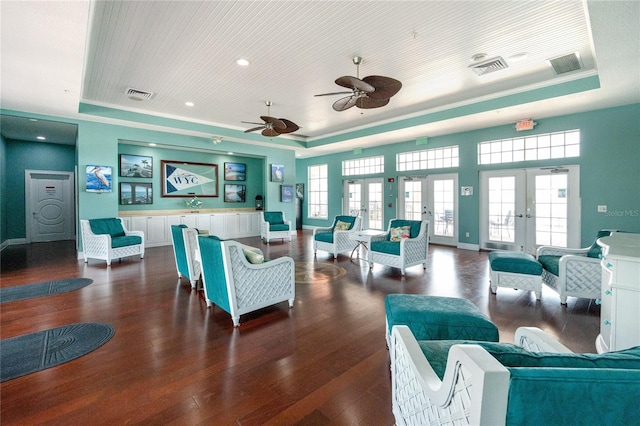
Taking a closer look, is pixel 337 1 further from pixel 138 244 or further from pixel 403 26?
pixel 138 244

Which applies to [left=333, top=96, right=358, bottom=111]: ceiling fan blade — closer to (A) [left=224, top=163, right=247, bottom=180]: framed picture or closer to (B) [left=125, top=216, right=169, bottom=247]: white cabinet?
(B) [left=125, top=216, right=169, bottom=247]: white cabinet

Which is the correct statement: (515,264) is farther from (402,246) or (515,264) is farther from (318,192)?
(318,192)

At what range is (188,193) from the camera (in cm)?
894

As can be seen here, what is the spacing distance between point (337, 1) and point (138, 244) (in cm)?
588

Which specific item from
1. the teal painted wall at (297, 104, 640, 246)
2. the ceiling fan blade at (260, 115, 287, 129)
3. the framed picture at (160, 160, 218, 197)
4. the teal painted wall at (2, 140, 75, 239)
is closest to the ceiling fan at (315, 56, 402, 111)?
the ceiling fan blade at (260, 115, 287, 129)

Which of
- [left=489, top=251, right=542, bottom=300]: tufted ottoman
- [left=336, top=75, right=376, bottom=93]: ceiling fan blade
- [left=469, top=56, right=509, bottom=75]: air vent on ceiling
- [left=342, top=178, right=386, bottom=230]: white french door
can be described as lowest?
[left=489, top=251, right=542, bottom=300]: tufted ottoman

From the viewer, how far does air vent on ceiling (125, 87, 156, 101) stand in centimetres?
538

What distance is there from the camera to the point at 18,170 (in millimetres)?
8195

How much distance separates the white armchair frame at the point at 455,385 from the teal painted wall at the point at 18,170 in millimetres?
10878

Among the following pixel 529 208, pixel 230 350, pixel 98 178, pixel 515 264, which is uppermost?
pixel 98 178

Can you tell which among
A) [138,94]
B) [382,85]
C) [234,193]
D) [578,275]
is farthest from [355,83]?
[234,193]

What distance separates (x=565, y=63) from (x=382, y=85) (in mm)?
3079

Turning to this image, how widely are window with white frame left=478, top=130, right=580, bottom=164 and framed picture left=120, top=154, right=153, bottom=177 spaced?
29.1 feet

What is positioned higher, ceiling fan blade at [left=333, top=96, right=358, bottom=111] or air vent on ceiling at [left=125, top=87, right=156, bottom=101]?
air vent on ceiling at [left=125, top=87, right=156, bottom=101]
